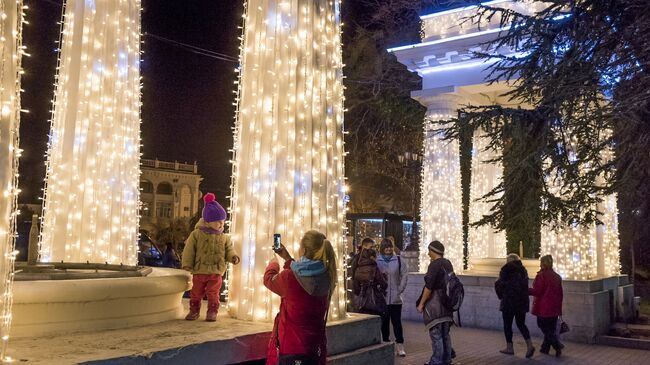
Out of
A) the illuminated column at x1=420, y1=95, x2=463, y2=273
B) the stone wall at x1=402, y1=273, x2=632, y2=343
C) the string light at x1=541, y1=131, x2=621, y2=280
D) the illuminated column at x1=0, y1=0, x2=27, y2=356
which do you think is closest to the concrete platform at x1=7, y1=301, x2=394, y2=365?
the illuminated column at x1=0, y1=0, x2=27, y2=356

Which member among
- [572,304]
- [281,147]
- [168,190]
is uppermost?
[168,190]

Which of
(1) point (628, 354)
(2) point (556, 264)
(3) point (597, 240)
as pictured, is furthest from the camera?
(3) point (597, 240)

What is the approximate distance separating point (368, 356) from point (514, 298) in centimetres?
442

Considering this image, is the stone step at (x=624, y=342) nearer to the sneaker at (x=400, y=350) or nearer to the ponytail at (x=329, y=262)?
the sneaker at (x=400, y=350)

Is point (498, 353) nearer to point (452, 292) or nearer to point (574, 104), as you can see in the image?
point (452, 292)

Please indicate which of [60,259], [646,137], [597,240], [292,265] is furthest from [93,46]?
[597,240]

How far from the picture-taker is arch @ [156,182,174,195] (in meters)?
67.3

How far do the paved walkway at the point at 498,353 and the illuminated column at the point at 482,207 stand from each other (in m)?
4.71

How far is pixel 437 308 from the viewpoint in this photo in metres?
7.28

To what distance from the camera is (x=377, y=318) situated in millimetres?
6801

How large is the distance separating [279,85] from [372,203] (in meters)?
24.3

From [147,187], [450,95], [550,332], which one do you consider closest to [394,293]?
[550,332]

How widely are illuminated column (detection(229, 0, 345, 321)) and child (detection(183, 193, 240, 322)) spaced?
0.70ft

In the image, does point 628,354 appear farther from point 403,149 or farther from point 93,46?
point 403,149
